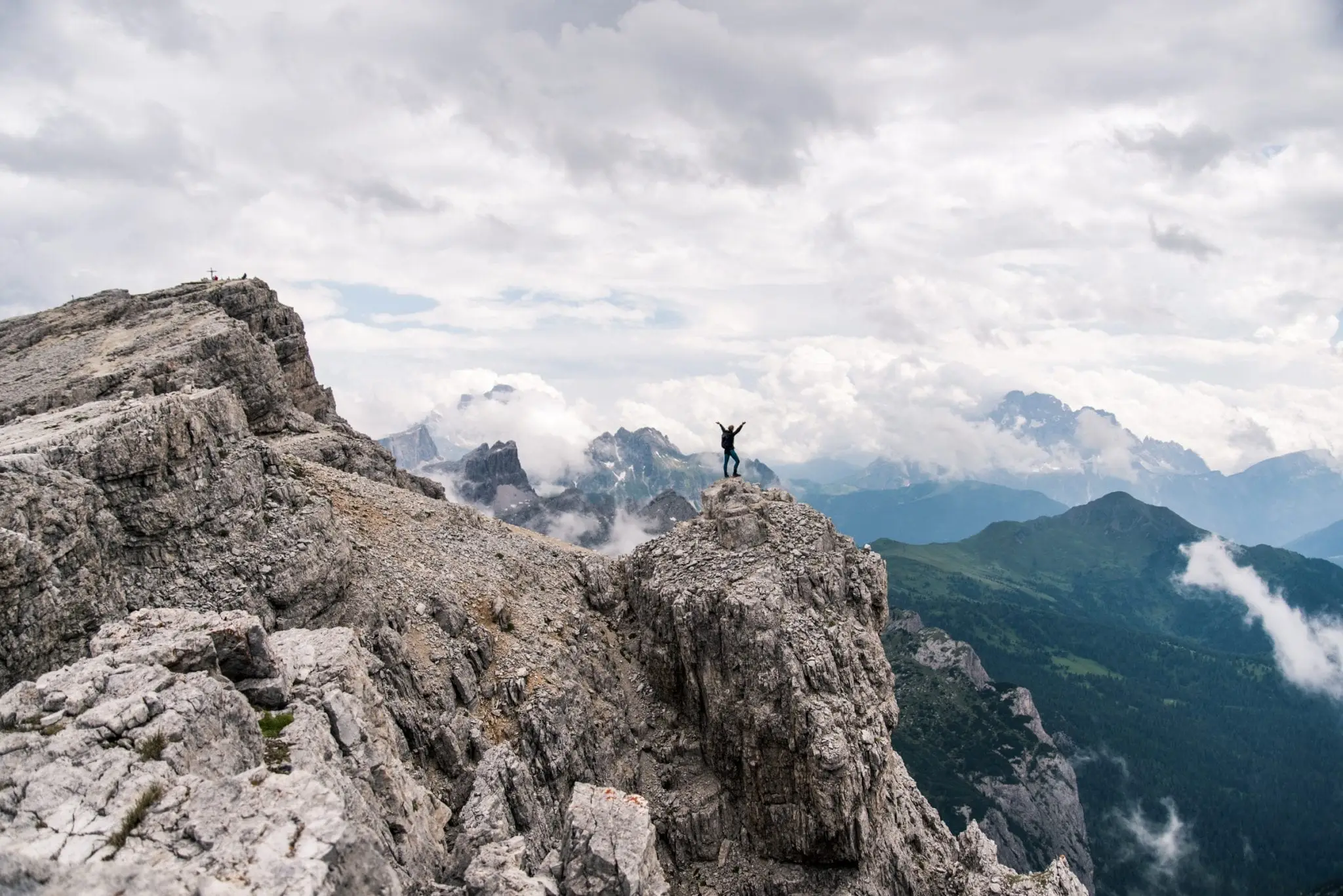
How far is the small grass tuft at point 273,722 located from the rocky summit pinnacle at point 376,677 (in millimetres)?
115

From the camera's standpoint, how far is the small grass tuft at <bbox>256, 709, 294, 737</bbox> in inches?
939

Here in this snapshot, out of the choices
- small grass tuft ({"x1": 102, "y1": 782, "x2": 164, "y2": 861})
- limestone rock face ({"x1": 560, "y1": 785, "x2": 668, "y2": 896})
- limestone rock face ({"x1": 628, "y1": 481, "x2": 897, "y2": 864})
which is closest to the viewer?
small grass tuft ({"x1": 102, "y1": 782, "x2": 164, "y2": 861})

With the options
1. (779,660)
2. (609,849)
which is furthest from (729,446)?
(609,849)

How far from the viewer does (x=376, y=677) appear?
1497 inches

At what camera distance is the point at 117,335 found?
69062 millimetres

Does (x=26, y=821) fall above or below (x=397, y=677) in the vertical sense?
above

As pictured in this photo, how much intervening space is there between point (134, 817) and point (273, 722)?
644 cm

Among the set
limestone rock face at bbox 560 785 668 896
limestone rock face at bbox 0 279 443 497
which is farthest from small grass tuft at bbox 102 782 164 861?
limestone rock face at bbox 0 279 443 497

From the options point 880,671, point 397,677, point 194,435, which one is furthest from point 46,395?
point 880,671

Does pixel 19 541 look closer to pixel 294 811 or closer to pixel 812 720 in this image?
pixel 294 811

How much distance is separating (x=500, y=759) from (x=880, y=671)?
27511 mm

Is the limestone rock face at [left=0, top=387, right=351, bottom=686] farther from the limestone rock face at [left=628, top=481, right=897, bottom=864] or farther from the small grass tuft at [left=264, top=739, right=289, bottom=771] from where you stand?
the limestone rock face at [left=628, top=481, right=897, bottom=864]

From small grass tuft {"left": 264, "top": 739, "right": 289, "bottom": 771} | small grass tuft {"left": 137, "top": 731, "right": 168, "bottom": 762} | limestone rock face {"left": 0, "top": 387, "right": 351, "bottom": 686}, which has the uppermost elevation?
limestone rock face {"left": 0, "top": 387, "right": 351, "bottom": 686}

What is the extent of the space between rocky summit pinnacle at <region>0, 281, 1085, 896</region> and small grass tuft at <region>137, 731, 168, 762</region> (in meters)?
0.06
